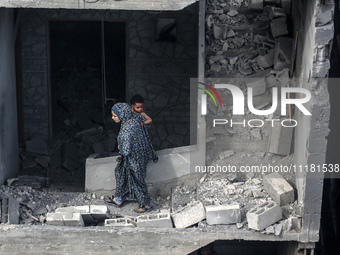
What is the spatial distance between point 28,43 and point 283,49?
559 centimetres

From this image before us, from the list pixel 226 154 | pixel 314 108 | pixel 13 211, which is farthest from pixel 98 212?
pixel 314 108

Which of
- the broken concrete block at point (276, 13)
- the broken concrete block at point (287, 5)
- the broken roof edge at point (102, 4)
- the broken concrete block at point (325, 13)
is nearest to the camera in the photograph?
the broken concrete block at point (325, 13)

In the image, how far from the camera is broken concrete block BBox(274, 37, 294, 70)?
8797mm

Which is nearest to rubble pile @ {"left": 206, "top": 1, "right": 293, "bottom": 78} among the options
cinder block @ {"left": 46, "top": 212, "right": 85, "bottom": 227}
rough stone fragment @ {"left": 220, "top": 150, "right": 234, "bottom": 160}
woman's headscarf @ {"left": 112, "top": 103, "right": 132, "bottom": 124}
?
rough stone fragment @ {"left": 220, "top": 150, "right": 234, "bottom": 160}

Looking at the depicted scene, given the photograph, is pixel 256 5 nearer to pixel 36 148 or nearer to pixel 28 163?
pixel 36 148

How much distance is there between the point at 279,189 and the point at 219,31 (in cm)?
272

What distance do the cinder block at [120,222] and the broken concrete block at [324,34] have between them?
3501mm

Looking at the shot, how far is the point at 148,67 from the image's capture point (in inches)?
471

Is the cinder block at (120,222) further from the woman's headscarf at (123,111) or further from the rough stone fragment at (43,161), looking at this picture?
the rough stone fragment at (43,161)

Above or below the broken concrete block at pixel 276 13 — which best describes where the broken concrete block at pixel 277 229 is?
below

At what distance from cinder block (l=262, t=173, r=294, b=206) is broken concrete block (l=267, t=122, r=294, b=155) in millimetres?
562

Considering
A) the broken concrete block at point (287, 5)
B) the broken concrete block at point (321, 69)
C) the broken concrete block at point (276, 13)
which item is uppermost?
the broken concrete block at point (287, 5)

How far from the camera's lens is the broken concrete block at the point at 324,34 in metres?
6.89

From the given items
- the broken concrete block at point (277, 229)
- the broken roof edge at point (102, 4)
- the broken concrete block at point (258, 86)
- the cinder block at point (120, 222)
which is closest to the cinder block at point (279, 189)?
the broken concrete block at point (277, 229)
